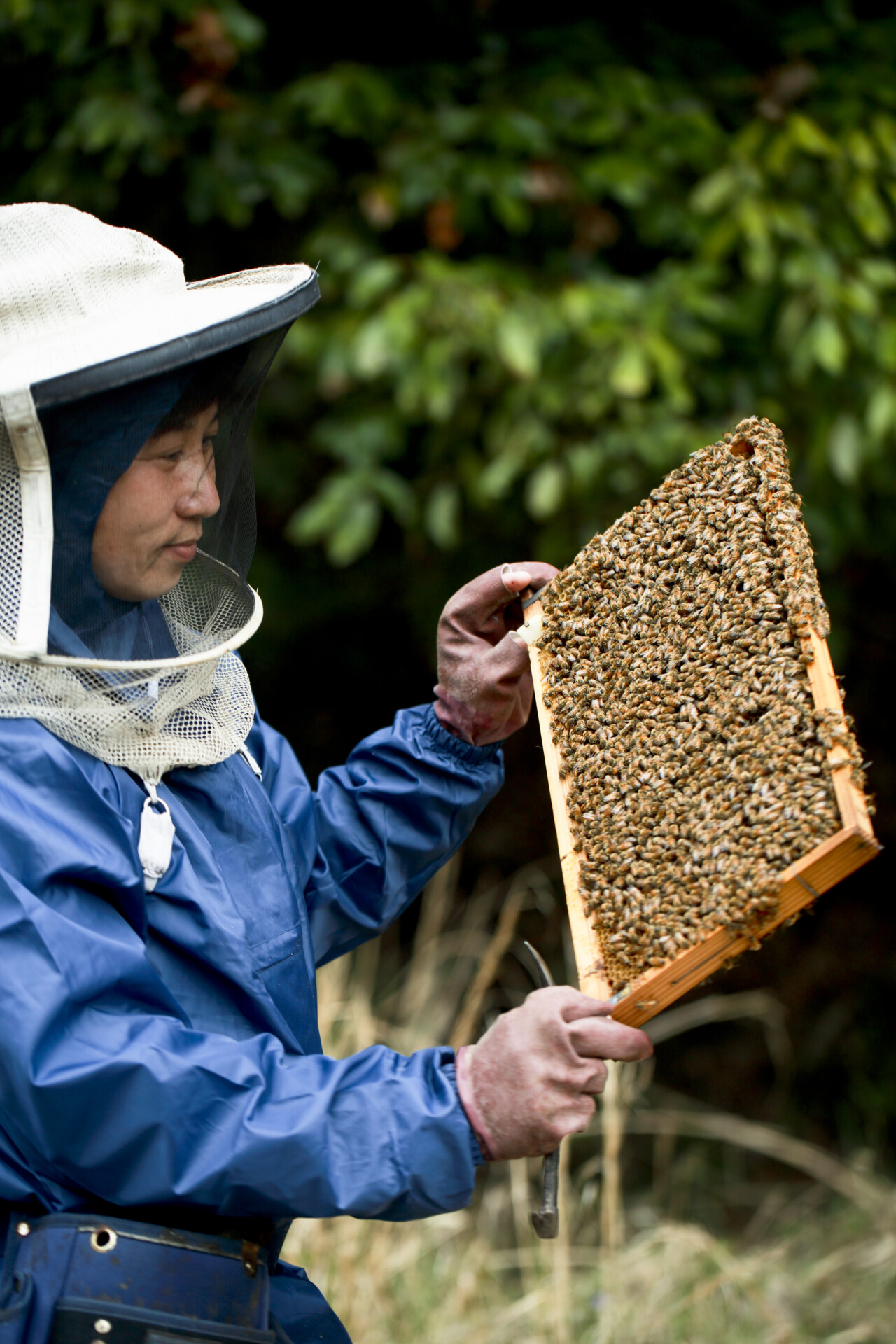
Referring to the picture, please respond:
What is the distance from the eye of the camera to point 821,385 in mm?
3834

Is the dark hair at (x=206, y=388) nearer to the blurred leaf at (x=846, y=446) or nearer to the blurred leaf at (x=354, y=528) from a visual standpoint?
the blurred leaf at (x=354, y=528)

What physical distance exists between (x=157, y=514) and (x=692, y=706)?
0.91 metres

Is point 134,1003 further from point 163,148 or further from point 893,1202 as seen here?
point 893,1202

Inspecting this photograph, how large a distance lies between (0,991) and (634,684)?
106cm

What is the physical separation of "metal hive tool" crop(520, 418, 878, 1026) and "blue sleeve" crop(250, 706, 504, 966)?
383mm

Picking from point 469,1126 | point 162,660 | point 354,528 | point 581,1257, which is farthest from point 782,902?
point 581,1257

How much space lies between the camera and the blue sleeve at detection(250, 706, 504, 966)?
2.24 meters

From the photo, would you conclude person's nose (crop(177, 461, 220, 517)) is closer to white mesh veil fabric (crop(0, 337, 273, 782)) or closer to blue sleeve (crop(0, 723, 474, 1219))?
white mesh veil fabric (crop(0, 337, 273, 782))

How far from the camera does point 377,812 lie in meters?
2.27

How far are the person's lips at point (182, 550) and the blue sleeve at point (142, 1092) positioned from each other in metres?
0.45

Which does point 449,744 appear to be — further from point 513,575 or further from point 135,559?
point 135,559

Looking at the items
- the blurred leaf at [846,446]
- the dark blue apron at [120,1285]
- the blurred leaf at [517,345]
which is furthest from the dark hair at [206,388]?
the blurred leaf at [846,446]

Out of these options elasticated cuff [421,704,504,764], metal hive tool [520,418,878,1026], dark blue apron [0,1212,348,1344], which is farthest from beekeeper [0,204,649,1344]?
elasticated cuff [421,704,504,764]

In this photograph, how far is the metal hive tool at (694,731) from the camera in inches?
60.9
